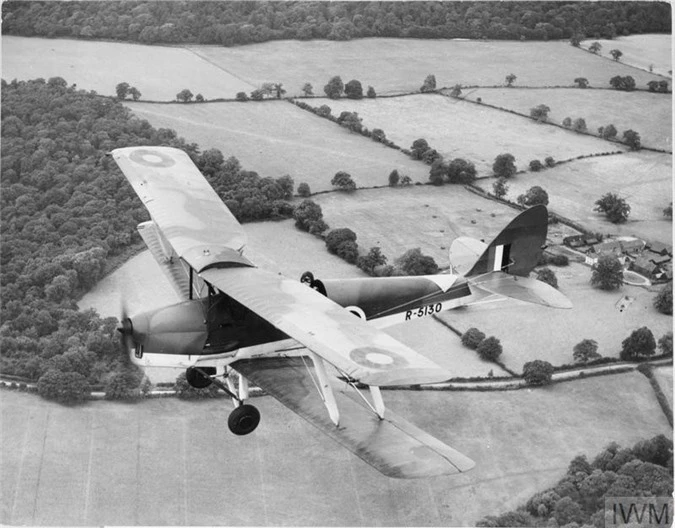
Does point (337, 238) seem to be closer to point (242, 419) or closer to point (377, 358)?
point (242, 419)

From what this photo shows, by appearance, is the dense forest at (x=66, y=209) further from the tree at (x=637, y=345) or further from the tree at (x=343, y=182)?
the tree at (x=637, y=345)

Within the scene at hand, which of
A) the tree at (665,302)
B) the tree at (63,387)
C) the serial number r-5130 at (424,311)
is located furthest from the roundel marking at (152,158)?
the tree at (665,302)

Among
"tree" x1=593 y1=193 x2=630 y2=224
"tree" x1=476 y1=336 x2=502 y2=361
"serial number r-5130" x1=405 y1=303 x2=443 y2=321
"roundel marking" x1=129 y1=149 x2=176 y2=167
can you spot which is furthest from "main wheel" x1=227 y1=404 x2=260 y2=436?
"tree" x1=593 y1=193 x2=630 y2=224

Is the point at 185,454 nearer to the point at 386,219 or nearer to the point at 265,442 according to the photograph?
the point at 265,442

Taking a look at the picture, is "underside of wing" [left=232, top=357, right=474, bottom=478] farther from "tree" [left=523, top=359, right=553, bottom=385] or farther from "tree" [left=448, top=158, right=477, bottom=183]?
"tree" [left=448, top=158, right=477, bottom=183]

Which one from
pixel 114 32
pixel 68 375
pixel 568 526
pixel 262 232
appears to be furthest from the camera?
pixel 114 32

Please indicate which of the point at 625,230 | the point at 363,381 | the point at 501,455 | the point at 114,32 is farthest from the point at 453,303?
the point at 114,32
